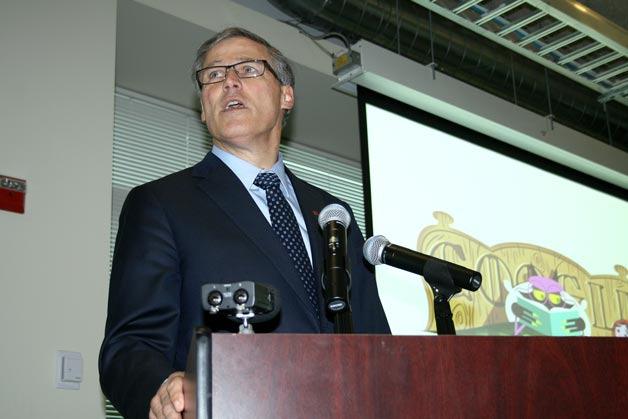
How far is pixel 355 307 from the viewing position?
216 centimetres

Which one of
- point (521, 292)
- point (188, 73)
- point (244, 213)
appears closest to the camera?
point (244, 213)

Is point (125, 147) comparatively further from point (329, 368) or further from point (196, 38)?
point (329, 368)

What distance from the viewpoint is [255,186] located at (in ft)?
7.21

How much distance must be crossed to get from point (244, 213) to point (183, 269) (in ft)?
0.67

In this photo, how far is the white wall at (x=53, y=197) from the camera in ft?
10.2

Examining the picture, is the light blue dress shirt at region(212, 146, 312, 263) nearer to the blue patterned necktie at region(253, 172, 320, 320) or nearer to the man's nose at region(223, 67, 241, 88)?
the blue patterned necktie at region(253, 172, 320, 320)

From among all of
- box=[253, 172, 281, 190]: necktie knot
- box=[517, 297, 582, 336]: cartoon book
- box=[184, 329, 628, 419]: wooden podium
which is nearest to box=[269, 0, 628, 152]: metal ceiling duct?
box=[517, 297, 582, 336]: cartoon book

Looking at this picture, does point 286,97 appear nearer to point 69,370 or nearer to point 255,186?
point 255,186

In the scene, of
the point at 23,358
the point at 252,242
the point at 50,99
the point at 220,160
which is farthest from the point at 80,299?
the point at 252,242

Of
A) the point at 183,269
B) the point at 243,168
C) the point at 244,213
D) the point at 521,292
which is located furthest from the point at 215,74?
the point at 521,292

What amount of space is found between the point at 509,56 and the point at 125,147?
2.30 metres

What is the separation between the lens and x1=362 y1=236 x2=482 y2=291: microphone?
1.74 m

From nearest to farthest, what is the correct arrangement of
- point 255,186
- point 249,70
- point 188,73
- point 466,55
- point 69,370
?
point 255,186 < point 249,70 < point 69,370 < point 188,73 < point 466,55

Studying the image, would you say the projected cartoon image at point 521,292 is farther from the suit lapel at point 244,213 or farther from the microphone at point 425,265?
the microphone at point 425,265
